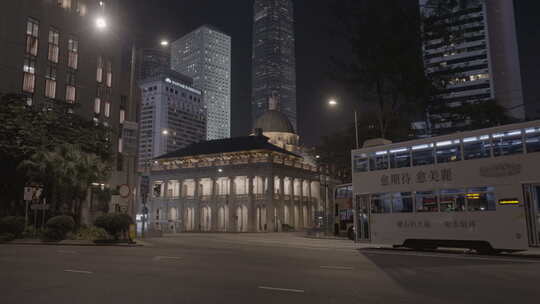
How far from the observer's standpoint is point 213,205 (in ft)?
259

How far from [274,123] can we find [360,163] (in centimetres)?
8570

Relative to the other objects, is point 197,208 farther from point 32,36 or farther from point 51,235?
point 51,235

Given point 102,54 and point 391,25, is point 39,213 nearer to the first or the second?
point 102,54

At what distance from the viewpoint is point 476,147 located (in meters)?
19.6

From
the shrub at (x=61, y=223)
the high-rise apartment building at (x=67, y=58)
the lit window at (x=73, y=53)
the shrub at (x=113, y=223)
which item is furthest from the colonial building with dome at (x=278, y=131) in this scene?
the shrub at (x=113, y=223)

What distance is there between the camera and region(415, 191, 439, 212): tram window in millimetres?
20922

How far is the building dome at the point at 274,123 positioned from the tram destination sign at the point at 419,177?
86103 millimetres

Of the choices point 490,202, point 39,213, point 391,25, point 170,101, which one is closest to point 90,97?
point 39,213

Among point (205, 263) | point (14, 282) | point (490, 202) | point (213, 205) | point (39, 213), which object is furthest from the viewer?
point (213, 205)

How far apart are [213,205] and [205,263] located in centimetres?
6410

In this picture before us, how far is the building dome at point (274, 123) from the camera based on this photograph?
109 metres

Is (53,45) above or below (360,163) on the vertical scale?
above

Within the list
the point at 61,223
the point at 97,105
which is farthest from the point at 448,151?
the point at 97,105

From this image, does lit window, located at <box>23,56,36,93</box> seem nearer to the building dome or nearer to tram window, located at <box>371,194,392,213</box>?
tram window, located at <box>371,194,392,213</box>
